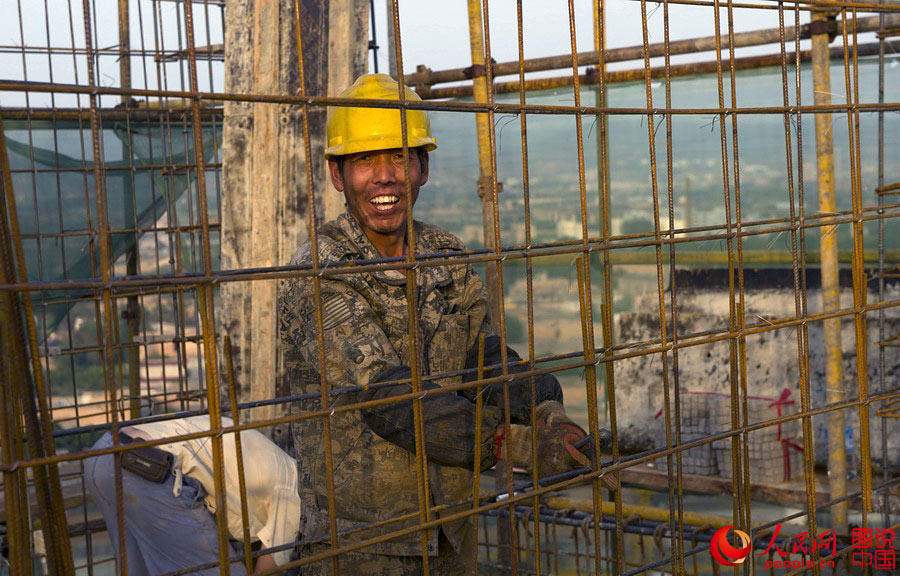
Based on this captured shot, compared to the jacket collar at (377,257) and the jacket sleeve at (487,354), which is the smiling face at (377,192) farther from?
the jacket sleeve at (487,354)

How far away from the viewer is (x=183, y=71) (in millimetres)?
6090

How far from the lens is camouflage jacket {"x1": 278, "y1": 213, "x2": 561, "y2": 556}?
2.13 meters

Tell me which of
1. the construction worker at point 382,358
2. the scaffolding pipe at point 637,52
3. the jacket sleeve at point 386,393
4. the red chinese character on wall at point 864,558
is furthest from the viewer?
the scaffolding pipe at point 637,52

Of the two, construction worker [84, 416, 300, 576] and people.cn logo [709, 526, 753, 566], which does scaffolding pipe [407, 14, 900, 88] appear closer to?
construction worker [84, 416, 300, 576]

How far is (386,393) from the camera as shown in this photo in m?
2.09

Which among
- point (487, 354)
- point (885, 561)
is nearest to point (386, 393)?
point (487, 354)

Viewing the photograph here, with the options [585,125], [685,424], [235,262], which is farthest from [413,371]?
[585,125]

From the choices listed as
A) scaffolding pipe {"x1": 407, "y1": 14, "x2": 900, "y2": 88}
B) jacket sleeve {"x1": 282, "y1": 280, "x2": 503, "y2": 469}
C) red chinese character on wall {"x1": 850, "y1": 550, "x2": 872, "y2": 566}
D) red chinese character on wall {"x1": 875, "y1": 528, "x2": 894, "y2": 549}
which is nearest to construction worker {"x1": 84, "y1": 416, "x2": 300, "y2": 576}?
jacket sleeve {"x1": 282, "y1": 280, "x2": 503, "y2": 469}

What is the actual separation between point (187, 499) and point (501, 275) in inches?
90.0

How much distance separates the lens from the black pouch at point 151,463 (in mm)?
3727

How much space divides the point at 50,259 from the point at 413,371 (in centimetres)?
485

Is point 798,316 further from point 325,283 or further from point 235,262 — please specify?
point 235,262

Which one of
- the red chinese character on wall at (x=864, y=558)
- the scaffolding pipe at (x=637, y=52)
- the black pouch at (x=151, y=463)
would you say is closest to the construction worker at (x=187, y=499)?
the black pouch at (x=151, y=463)

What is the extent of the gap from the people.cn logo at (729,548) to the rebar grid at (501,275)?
0.05 meters
